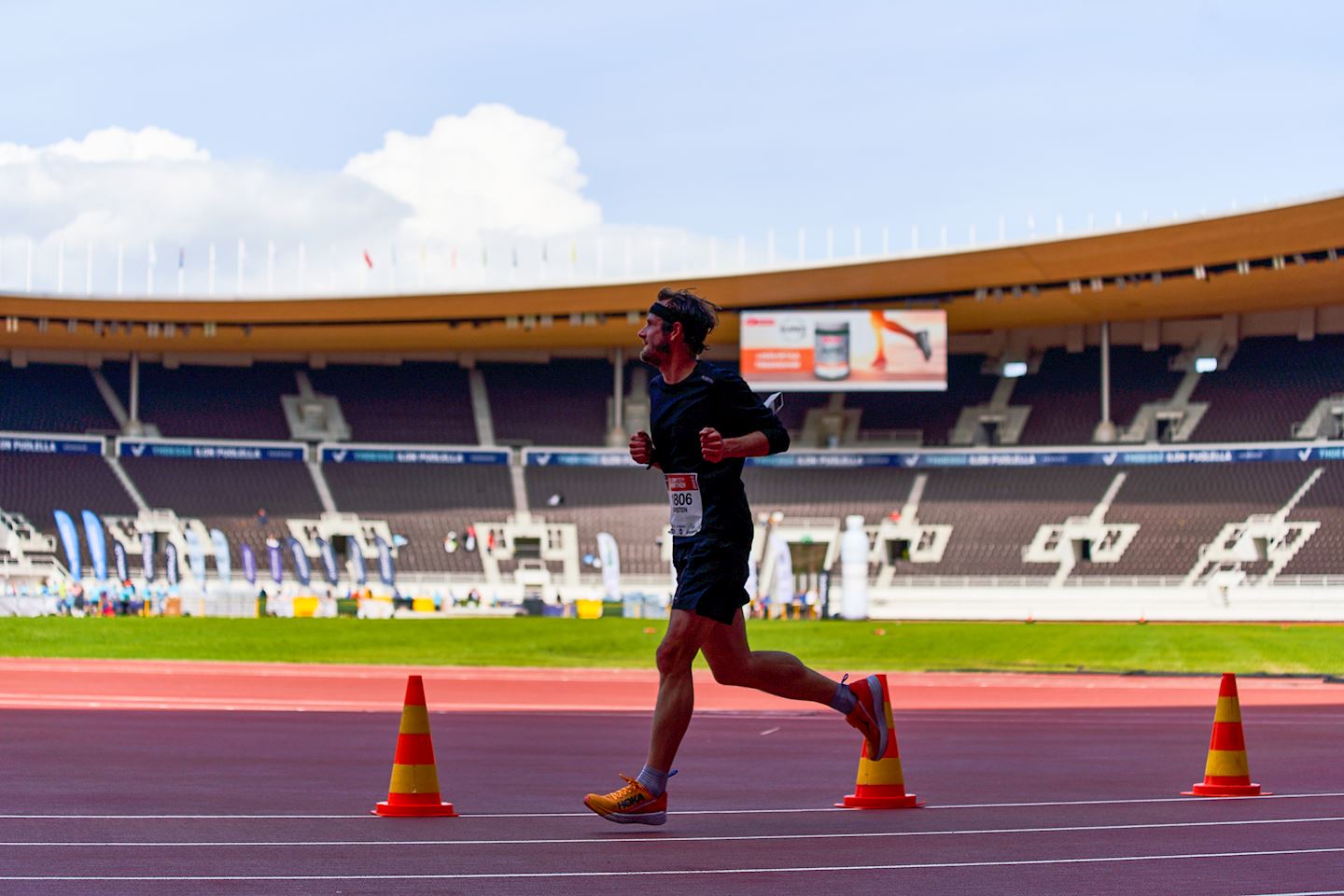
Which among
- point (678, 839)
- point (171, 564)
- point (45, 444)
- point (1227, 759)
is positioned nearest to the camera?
point (678, 839)

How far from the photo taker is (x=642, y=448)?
6.93m

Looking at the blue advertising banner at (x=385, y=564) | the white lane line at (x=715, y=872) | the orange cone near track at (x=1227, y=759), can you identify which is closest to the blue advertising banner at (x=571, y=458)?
the blue advertising banner at (x=385, y=564)

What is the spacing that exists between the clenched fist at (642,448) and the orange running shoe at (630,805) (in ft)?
4.22

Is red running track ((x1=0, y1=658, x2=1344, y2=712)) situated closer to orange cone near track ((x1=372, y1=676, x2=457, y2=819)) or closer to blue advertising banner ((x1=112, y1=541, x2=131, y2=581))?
orange cone near track ((x1=372, y1=676, x2=457, y2=819))

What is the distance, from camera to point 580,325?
57.2 m

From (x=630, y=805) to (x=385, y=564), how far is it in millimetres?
45951

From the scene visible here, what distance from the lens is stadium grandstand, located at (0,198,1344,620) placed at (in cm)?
4875

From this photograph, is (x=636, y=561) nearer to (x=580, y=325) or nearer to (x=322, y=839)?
(x=580, y=325)

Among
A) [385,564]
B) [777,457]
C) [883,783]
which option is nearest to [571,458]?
[777,457]

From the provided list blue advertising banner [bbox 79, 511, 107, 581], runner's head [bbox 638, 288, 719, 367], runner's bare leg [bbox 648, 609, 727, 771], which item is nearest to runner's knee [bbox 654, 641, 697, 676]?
runner's bare leg [bbox 648, 609, 727, 771]

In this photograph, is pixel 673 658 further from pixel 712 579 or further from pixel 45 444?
pixel 45 444

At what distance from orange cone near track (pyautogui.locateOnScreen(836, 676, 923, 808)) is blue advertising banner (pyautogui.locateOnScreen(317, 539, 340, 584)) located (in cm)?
4468

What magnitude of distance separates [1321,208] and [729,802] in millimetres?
38584

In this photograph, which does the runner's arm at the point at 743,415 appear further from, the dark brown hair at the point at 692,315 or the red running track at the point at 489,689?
the red running track at the point at 489,689
